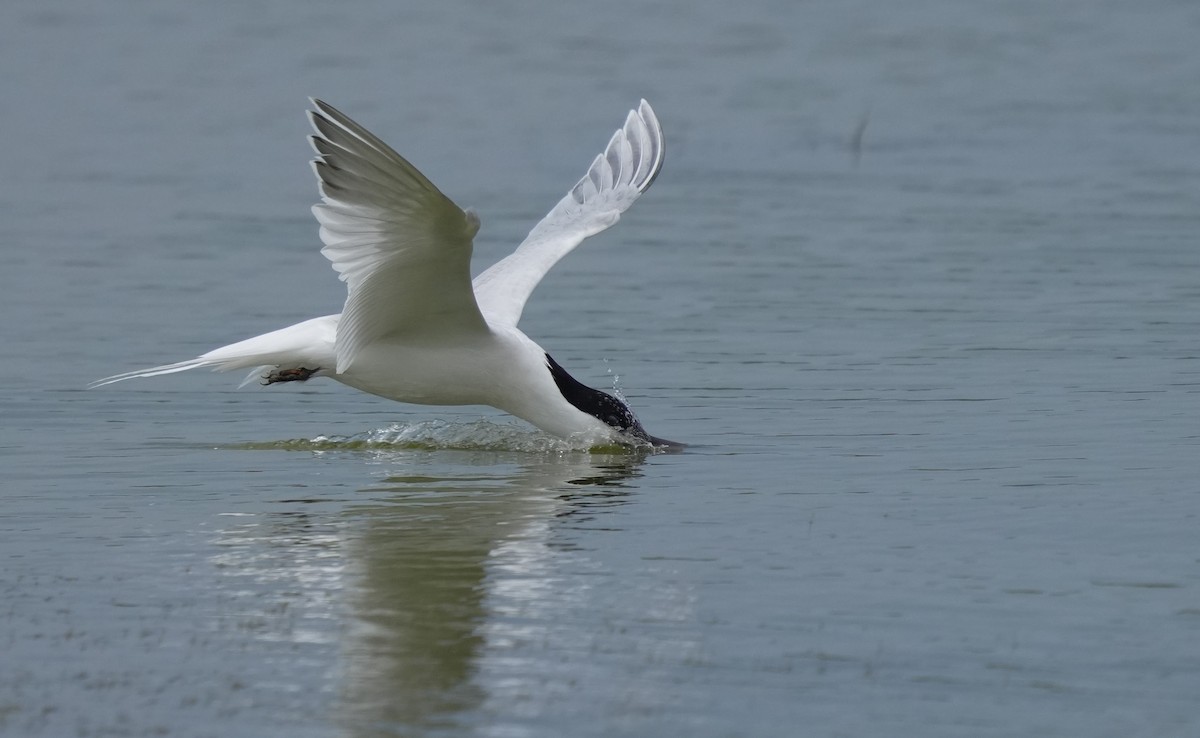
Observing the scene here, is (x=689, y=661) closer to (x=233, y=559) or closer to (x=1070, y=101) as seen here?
(x=233, y=559)

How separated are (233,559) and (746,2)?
2515 cm

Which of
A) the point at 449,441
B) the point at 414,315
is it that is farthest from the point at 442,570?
the point at 449,441

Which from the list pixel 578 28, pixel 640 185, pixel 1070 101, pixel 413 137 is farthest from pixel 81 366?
pixel 578 28

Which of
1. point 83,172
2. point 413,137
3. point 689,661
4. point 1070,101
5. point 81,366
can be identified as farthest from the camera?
point 1070,101

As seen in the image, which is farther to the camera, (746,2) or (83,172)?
(746,2)

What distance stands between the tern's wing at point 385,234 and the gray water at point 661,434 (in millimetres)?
729

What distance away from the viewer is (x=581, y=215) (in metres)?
11.6

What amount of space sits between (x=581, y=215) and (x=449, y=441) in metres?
2.11

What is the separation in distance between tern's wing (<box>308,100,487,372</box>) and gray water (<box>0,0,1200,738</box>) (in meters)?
0.73

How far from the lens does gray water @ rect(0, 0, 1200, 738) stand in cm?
573

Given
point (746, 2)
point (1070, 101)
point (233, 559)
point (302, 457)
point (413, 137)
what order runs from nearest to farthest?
1. point (233, 559)
2. point (302, 457)
3. point (413, 137)
4. point (1070, 101)
5. point (746, 2)

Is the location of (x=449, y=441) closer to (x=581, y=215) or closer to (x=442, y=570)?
(x=581, y=215)

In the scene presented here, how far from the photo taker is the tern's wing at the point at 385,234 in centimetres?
758

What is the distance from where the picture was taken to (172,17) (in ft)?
95.0
